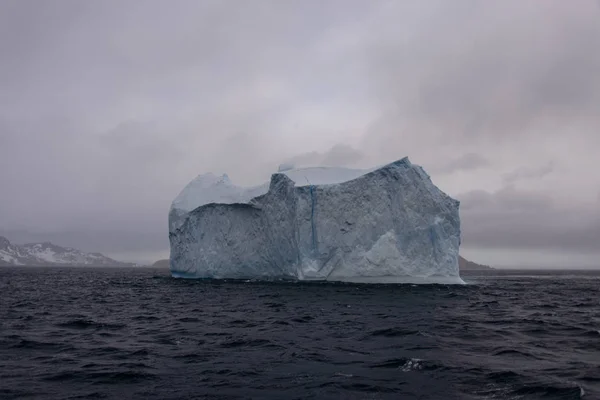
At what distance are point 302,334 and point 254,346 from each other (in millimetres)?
1832

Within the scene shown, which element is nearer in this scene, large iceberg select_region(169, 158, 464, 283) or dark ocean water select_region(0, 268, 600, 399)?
dark ocean water select_region(0, 268, 600, 399)

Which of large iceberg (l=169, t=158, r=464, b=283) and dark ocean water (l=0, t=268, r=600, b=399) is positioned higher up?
large iceberg (l=169, t=158, r=464, b=283)

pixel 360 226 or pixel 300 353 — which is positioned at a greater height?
pixel 360 226

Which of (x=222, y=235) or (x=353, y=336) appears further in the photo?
(x=222, y=235)

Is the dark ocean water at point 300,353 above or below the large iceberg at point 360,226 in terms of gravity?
below

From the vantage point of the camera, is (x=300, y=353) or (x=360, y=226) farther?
(x=360, y=226)

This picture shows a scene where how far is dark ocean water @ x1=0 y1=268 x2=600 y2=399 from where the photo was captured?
7.41 m

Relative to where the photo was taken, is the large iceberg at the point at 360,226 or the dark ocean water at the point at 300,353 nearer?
the dark ocean water at the point at 300,353

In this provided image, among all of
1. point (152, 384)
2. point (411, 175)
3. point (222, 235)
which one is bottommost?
point (152, 384)

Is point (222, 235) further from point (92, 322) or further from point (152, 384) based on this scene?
point (152, 384)

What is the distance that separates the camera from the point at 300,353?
993 cm

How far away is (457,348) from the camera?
10297mm

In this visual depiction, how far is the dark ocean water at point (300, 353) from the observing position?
741cm

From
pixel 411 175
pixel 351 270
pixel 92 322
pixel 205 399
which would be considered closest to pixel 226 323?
pixel 92 322
